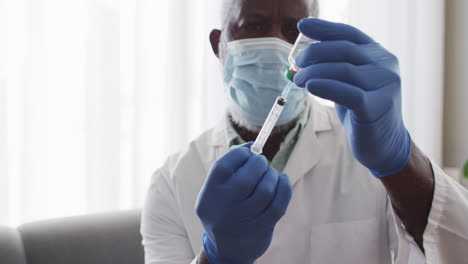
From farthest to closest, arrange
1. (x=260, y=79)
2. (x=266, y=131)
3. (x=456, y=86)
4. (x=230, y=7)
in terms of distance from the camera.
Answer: (x=456, y=86)
(x=230, y=7)
(x=260, y=79)
(x=266, y=131)

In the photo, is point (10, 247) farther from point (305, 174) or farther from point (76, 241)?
point (305, 174)

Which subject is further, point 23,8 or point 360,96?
point 23,8

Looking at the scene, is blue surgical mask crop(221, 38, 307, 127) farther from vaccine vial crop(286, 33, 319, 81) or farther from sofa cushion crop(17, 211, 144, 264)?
sofa cushion crop(17, 211, 144, 264)

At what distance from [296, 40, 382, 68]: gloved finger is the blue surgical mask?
301 millimetres

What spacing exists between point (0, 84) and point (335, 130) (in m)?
1.25

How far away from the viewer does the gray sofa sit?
126 centimetres

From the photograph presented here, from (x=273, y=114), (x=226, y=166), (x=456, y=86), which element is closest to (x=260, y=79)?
(x=273, y=114)

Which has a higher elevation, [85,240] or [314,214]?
[314,214]

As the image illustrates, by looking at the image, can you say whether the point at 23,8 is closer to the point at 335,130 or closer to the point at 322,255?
the point at 335,130

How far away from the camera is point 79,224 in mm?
1380

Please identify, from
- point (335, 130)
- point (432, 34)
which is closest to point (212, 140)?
point (335, 130)

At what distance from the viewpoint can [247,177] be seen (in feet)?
2.11

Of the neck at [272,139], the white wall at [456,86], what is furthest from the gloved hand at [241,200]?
the white wall at [456,86]

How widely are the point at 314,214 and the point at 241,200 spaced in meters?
0.40
